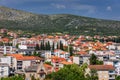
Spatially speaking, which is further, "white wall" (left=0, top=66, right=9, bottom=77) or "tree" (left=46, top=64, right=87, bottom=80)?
"white wall" (left=0, top=66, right=9, bottom=77)

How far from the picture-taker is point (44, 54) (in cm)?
10006

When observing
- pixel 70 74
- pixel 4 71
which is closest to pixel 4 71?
pixel 4 71

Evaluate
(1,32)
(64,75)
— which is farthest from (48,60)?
(1,32)

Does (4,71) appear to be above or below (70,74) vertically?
below

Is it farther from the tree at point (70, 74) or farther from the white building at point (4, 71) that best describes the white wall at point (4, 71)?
the tree at point (70, 74)

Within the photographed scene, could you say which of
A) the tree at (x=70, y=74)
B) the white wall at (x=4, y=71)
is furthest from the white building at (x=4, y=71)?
the tree at (x=70, y=74)

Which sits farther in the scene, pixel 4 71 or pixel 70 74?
pixel 4 71

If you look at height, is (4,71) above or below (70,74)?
below

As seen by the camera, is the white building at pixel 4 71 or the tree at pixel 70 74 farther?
the white building at pixel 4 71

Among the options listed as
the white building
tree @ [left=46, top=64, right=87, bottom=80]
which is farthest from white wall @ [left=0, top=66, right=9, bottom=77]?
tree @ [left=46, top=64, right=87, bottom=80]

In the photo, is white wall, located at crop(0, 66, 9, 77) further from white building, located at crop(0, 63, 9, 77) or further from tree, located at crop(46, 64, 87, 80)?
tree, located at crop(46, 64, 87, 80)

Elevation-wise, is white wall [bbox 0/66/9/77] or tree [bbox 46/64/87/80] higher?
tree [bbox 46/64/87/80]

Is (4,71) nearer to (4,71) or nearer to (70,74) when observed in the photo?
(4,71)

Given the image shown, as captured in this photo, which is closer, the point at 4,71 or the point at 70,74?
the point at 70,74
